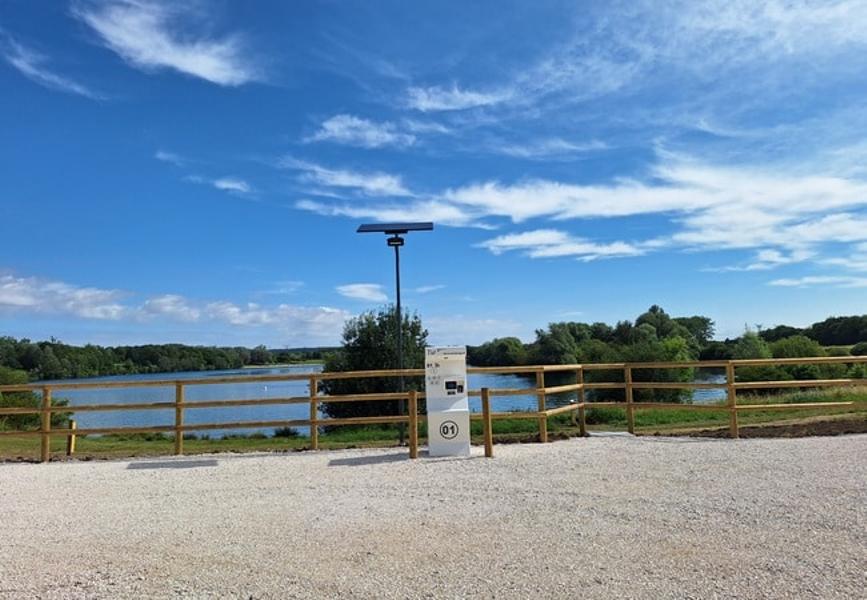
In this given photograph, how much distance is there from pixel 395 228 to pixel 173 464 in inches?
193

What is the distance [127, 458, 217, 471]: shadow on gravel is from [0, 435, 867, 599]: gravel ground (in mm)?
188

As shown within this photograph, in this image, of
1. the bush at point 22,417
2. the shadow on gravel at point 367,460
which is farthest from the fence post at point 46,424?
the bush at point 22,417

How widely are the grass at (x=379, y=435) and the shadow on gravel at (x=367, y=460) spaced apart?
143cm

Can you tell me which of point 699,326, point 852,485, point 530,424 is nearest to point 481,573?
point 852,485

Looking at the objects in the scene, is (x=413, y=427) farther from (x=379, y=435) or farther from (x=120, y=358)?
(x=120, y=358)

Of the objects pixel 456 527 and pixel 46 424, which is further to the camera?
pixel 46 424

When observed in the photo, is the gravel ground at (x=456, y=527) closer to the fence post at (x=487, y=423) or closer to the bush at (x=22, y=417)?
the fence post at (x=487, y=423)

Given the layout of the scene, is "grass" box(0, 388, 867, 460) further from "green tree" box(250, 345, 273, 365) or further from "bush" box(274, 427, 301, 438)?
"green tree" box(250, 345, 273, 365)

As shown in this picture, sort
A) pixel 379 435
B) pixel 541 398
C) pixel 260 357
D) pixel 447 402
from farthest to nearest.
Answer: pixel 260 357, pixel 379 435, pixel 541 398, pixel 447 402

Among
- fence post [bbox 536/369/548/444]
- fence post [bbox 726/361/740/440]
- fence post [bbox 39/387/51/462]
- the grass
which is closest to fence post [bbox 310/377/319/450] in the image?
the grass

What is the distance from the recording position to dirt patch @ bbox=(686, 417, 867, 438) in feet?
36.7

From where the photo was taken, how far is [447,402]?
10234 millimetres

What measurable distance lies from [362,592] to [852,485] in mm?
5424

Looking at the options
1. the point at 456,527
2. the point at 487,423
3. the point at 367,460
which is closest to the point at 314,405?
the point at 367,460
